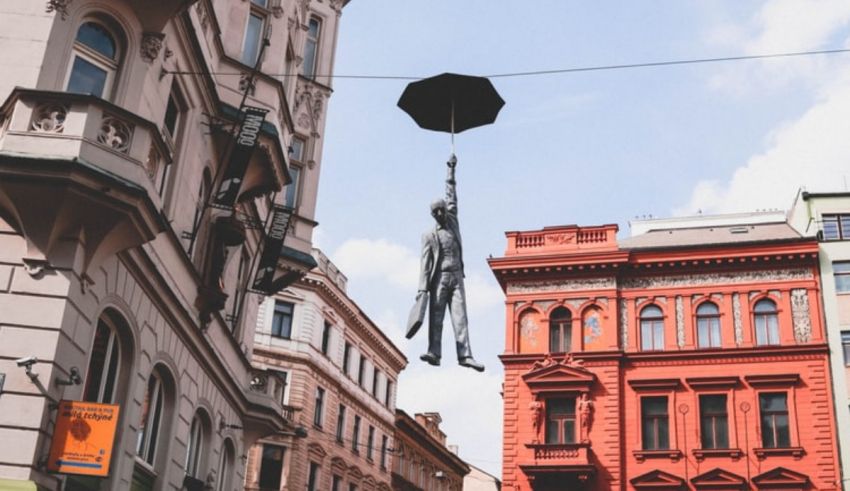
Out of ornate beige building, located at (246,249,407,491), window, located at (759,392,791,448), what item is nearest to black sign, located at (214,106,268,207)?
ornate beige building, located at (246,249,407,491)

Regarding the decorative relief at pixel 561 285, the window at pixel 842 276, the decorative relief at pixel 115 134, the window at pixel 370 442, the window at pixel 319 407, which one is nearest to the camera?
the decorative relief at pixel 115 134

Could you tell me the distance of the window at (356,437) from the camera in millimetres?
53122

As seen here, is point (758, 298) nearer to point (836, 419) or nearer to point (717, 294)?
point (717, 294)

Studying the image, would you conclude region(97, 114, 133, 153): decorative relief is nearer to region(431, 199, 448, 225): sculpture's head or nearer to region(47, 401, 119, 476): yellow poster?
region(47, 401, 119, 476): yellow poster

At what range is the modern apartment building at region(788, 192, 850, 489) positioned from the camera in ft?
117

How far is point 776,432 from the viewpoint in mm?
35906

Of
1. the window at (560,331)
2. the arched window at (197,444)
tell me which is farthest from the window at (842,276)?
the arched window at (197,444)

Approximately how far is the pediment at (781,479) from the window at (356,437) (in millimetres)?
24158

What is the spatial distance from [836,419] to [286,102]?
24.1m

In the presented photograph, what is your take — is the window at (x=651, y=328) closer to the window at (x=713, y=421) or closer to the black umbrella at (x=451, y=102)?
the window at (x=713, y=421)

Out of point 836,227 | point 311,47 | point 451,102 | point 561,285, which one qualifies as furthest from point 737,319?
point 451,102

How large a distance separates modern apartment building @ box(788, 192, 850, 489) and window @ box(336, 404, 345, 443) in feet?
81.0

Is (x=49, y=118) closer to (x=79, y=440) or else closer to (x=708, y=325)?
(x=79, y=440)

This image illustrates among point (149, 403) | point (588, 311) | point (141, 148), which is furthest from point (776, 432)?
point (141, 148)
